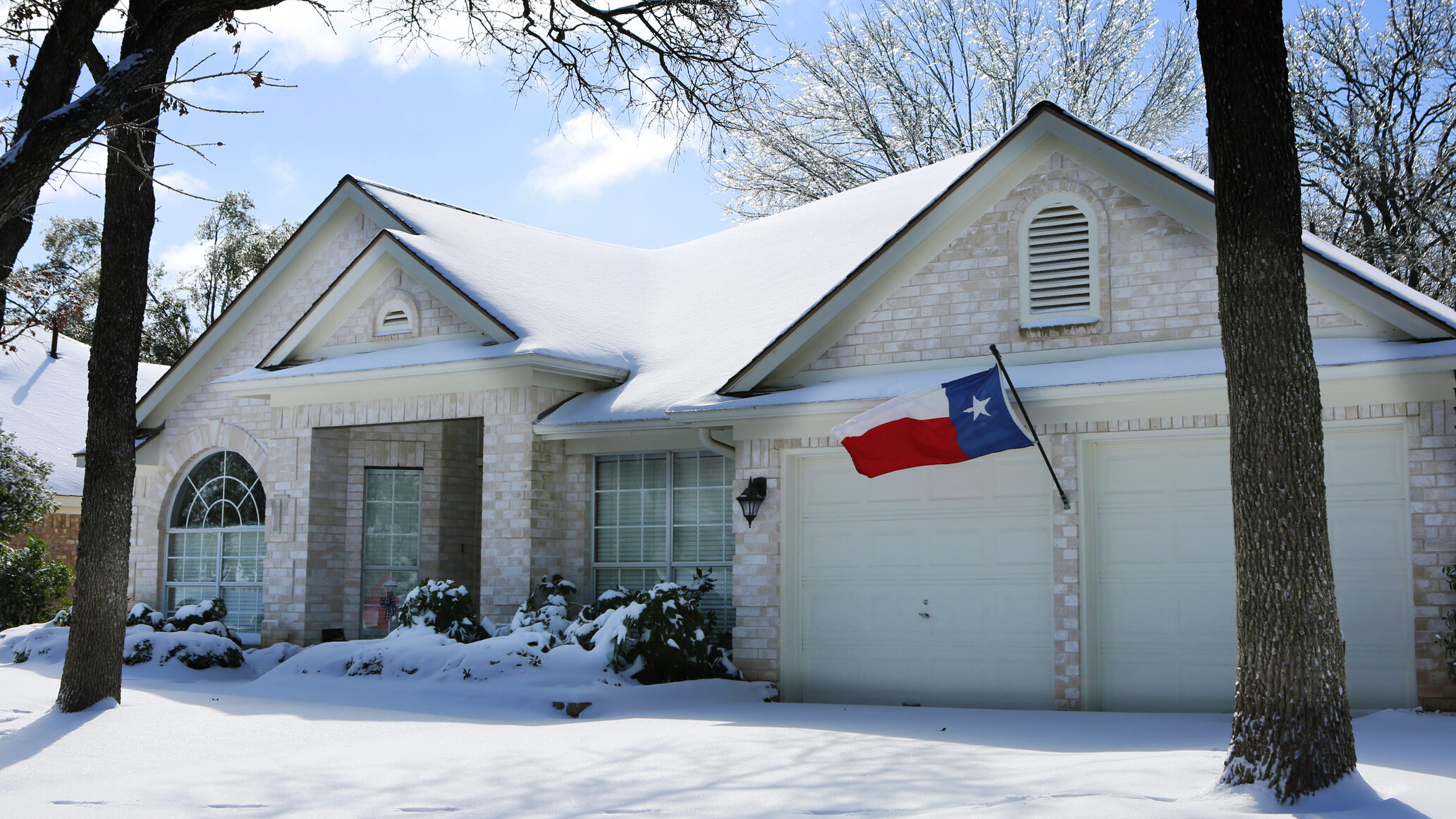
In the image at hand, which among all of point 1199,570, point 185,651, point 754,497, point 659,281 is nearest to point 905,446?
point 754,497

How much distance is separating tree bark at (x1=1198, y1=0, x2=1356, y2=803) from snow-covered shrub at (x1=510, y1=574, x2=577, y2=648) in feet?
25.1

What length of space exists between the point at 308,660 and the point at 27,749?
14.4ft

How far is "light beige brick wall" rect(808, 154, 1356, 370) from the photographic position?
1071 cm

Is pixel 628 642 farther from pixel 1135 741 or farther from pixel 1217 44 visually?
pixel 1217 44

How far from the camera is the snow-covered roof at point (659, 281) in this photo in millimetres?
14211

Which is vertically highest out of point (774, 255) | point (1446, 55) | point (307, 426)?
point (1446, 55)

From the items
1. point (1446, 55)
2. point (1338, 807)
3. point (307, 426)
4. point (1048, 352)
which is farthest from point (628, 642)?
point (1446, 55)

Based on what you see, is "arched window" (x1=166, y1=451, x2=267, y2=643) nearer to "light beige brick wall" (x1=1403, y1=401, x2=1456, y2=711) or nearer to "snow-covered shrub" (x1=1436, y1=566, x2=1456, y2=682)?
"light beige brick wall" (x1=1403, y1=401, x2=1456, y2=711)

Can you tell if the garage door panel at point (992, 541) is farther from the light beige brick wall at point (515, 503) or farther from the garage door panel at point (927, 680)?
the light beige brick wall at point (515, 503)

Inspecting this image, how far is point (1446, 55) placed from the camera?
23.8 metres

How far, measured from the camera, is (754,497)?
40.0 feet

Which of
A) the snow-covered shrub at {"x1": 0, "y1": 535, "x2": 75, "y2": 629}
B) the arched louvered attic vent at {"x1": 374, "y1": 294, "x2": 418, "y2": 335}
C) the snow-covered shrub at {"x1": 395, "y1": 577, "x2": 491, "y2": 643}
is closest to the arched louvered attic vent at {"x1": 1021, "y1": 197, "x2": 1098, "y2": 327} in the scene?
the snow-covered shrub at {"x1": 395, "y1": 577, "x2": 491, "y2": 643}

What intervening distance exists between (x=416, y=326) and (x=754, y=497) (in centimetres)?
533

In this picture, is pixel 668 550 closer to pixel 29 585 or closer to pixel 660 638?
pixel 660 638
